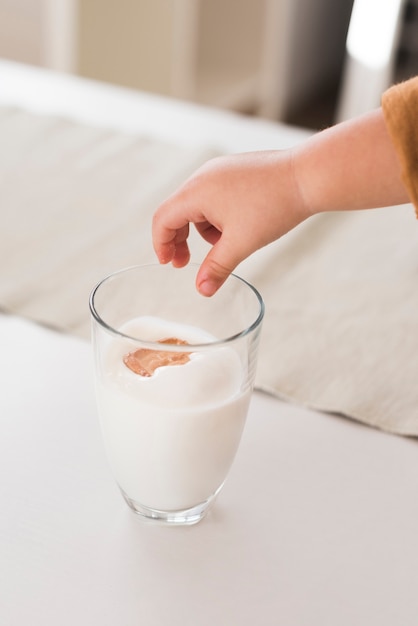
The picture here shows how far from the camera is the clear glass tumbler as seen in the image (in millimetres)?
458

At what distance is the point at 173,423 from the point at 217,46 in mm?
3074

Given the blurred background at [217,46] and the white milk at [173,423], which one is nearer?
the white milk at [173,423]

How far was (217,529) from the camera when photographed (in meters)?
0.50

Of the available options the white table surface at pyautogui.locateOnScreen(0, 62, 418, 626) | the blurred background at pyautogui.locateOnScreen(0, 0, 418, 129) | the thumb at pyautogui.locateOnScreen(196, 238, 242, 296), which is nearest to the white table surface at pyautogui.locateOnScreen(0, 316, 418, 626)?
the white table surface at pyautogui.locateOnScreen(0, 62, 418, 626)

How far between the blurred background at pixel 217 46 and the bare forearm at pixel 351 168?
228 centimetres

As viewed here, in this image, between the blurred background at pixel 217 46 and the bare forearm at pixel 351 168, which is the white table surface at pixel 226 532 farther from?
the blurred background at pixel 217 46

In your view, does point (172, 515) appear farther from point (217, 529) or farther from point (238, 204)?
point (238, 204)

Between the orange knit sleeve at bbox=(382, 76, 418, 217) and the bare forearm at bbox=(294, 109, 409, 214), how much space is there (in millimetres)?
18

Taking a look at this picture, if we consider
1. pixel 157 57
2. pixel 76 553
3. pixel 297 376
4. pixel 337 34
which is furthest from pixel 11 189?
pixel 337 34

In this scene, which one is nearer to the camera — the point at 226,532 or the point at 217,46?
the point at 226,532

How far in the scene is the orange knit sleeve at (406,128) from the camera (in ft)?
1.53

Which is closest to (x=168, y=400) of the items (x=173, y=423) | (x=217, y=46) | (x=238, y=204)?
(x=173, y=423)

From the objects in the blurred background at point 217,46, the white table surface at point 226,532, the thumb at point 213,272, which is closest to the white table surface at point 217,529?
the white table surface at point 226,532

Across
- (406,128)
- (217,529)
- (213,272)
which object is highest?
(406,128)
